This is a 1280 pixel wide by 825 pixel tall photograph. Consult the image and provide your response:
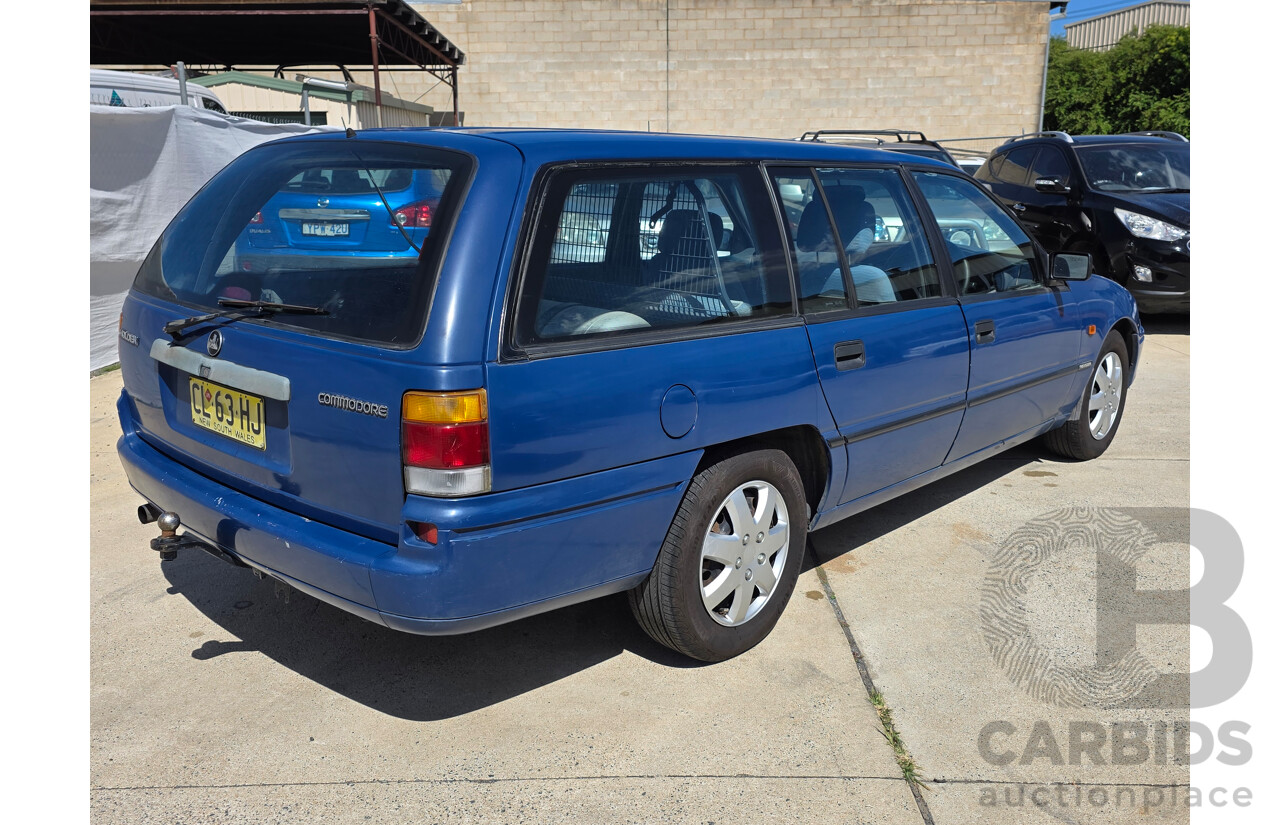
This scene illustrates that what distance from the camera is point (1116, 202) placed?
9.20 m

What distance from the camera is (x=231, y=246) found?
3.21 meters

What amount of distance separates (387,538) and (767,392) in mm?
1275

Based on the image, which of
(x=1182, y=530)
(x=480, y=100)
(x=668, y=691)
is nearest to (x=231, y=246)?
(x=668, y=691)

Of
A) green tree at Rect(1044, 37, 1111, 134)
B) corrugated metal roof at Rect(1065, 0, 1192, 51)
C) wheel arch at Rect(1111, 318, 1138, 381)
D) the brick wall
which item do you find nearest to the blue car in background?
wheel arch at Rect(1111, 318, 1138, 381)

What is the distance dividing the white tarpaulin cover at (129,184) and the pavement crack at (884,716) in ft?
18.6

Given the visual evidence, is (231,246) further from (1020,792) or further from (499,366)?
(1020,792)

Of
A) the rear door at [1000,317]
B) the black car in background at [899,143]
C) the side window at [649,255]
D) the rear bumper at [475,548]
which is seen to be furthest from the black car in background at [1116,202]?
the rear bumper at [475,548]

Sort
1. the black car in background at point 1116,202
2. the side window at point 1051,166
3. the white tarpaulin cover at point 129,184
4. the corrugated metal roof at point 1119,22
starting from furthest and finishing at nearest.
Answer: the corrugated metal roof at point 1119,22 → the side window at point 1051,166 → the black car in background at point 1116,202 → the white tarpaulin cover at point 129,184

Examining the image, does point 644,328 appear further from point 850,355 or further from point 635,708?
point 635,708

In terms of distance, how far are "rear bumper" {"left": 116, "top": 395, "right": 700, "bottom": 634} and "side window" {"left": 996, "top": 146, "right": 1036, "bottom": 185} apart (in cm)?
877

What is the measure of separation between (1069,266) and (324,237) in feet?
11.5

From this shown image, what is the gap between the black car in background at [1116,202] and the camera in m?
8.99

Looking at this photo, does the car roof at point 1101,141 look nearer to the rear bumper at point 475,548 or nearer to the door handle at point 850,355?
the door handle at point 850,355

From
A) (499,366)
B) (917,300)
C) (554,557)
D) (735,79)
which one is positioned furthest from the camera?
(735,79)
